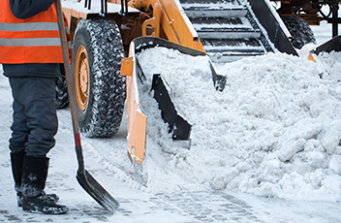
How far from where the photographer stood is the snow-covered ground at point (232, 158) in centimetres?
225

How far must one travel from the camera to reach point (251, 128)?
2848mm

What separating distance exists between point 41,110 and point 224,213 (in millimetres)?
1170

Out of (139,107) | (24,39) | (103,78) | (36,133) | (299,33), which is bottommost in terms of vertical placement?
(36,133)

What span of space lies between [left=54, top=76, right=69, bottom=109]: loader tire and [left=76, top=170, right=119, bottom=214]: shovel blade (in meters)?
2.74

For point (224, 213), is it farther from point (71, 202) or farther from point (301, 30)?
point (301, 30)

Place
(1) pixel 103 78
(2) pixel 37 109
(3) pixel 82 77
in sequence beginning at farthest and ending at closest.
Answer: (3) pixel 82 77
(1) pixel 103 78
(2) pixel 37 109

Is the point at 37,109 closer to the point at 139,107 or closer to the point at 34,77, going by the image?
Result: the point at 34,77

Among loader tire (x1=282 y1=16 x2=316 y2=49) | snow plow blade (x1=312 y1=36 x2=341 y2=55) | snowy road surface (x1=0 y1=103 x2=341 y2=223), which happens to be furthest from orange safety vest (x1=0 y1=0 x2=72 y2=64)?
loader tire (x1=282 y1=16 x2=316 y2=49)

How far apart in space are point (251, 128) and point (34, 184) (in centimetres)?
151

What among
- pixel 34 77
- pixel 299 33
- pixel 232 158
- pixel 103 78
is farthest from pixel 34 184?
pixel 299 33

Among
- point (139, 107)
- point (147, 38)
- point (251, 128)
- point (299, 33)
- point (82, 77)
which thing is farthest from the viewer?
point (299, 33)

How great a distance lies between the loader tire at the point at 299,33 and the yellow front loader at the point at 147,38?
1.75 meters

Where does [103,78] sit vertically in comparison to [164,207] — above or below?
above

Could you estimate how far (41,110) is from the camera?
2.22 meters
